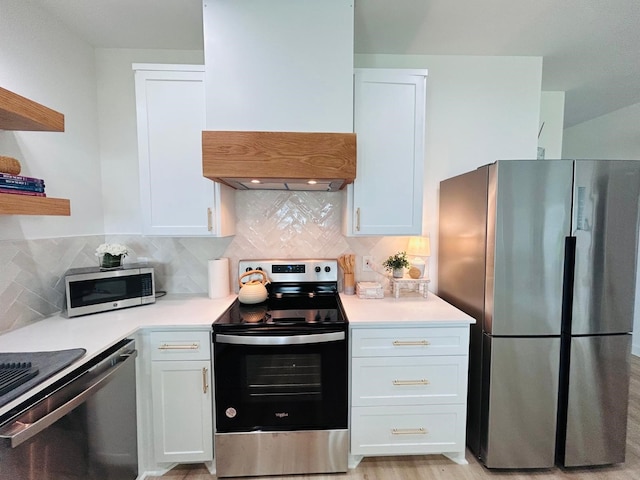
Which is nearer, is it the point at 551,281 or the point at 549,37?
the point at 551,281

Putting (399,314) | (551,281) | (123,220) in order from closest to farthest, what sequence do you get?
(551,281) < (399,314) < (123,220)

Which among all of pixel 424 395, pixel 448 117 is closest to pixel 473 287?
pixel 424 395

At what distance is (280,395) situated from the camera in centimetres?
161

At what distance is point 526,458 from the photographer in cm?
169

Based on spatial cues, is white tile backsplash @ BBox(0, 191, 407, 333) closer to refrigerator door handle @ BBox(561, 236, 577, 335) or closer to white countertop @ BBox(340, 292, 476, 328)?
white countertop @ BBox(340, 292, 476, 328)

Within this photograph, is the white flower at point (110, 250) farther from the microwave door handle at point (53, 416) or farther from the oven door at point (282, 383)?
the oven door at point (282, 383)

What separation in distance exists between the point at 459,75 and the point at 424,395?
2.32 meters

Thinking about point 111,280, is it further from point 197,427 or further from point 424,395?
point 424,395

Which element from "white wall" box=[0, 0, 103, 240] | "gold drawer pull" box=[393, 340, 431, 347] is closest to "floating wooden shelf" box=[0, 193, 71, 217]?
"white wall" box=[0, 0, 103, 240]

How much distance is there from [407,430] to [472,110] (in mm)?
2324

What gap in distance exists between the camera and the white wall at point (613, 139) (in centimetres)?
308

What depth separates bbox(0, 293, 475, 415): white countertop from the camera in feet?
4.41

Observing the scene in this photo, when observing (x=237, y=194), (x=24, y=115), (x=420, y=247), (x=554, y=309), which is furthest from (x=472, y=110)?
(x=24, y=115)

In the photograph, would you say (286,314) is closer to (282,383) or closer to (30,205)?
(282,383)
